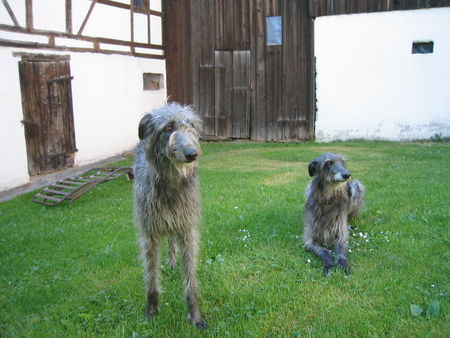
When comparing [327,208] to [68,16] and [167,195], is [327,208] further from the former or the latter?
[68,16]

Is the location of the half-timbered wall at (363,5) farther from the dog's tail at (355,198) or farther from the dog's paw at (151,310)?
the dog's paw at (151,310)

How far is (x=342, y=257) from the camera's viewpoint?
4480 mm

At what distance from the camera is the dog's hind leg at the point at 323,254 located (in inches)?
173

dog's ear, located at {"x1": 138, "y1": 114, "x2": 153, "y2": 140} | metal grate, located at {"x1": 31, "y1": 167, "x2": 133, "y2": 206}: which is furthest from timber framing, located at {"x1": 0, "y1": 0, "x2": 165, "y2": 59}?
dog's ear, located at {"x1": 138, "y1": 114, "x2": 153, "y2": 140}

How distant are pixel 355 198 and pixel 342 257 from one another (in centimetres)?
131

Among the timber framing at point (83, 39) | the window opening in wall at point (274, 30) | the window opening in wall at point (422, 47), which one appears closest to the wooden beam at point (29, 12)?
the timber framing at point (83, 39)

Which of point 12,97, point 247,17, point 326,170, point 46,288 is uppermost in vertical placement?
point 247,17

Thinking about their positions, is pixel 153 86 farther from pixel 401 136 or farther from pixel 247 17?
pixel 401 136

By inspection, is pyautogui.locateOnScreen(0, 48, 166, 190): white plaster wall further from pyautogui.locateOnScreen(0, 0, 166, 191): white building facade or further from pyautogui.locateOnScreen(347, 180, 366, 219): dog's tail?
pyautogui.locateOnScreen(347, 180, 366, 219): dog's tail

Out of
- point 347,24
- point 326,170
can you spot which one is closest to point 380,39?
point 347,24

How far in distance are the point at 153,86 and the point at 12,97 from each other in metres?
6.86

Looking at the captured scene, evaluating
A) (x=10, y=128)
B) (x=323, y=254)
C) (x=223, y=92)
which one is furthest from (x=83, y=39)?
(x=323, y=254)

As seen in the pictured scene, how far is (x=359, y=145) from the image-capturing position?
→ 1261cm

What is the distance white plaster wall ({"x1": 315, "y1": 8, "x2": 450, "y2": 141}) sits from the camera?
12375 millimetres
